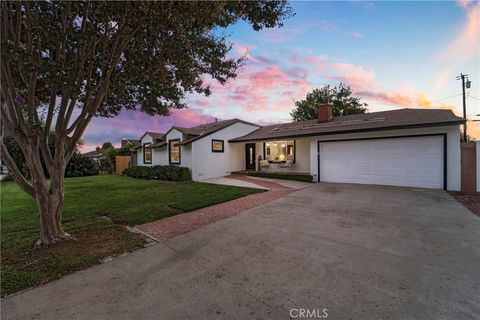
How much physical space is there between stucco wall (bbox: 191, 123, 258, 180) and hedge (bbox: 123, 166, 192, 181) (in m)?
0.59

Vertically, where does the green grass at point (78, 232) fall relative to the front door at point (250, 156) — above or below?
below

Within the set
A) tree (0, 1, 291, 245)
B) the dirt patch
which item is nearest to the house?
the dirt patch

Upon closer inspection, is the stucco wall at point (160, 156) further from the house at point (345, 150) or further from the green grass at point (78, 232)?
the green grass at point (78, 232)

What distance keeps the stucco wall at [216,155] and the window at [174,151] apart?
215cm

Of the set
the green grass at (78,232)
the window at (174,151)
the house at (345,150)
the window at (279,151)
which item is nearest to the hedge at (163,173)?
the house at (345,150)

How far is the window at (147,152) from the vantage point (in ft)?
65.0

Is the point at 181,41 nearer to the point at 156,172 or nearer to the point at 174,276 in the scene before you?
the point at 174,276

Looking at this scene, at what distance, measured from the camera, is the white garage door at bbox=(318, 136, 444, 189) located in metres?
9.91

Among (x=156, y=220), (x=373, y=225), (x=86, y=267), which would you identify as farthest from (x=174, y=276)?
(x=373, y=225)

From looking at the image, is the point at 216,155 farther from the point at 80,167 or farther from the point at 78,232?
the point at 80,167

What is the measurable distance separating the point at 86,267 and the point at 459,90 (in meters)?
31.4

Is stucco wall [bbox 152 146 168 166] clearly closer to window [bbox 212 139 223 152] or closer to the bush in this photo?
window [bbox 212 139 223 152]

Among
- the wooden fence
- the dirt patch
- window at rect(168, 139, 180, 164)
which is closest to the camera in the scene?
the dirt patch

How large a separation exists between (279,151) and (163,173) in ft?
29.5
